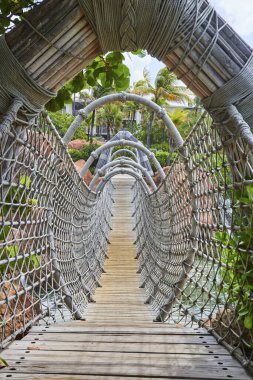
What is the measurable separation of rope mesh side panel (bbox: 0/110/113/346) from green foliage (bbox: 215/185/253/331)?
70cm

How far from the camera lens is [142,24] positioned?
43.2 inches

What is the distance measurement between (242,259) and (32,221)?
877 millimetres

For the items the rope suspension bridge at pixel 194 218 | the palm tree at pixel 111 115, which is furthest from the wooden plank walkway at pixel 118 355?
the palm tree at pixel 111 115

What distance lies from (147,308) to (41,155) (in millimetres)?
2095

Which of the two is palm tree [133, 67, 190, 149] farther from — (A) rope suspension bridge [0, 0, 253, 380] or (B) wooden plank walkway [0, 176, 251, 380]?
(B) wooden plank walkway [0, 176, 251, 380]

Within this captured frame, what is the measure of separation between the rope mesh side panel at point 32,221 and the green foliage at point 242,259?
2.30 ft

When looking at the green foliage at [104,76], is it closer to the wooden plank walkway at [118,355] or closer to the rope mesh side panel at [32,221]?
the rope mesh side panel at [32,221]

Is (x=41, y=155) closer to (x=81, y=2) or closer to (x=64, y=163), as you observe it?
(x=64, y=163)

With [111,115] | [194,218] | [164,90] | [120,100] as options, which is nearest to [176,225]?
[194,218]

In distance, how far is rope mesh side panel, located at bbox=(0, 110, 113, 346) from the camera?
134cm

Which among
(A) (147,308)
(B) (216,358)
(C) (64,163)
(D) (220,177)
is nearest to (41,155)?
(C) (64,163)

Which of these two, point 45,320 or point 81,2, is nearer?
point 81,2

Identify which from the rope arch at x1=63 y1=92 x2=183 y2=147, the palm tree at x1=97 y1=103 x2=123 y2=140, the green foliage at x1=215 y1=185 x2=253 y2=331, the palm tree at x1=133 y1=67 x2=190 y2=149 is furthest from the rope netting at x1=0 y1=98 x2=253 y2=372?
the palm tree at x1=97 y1=103 x2=123 y2=140

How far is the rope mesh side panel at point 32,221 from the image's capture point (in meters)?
1.34
